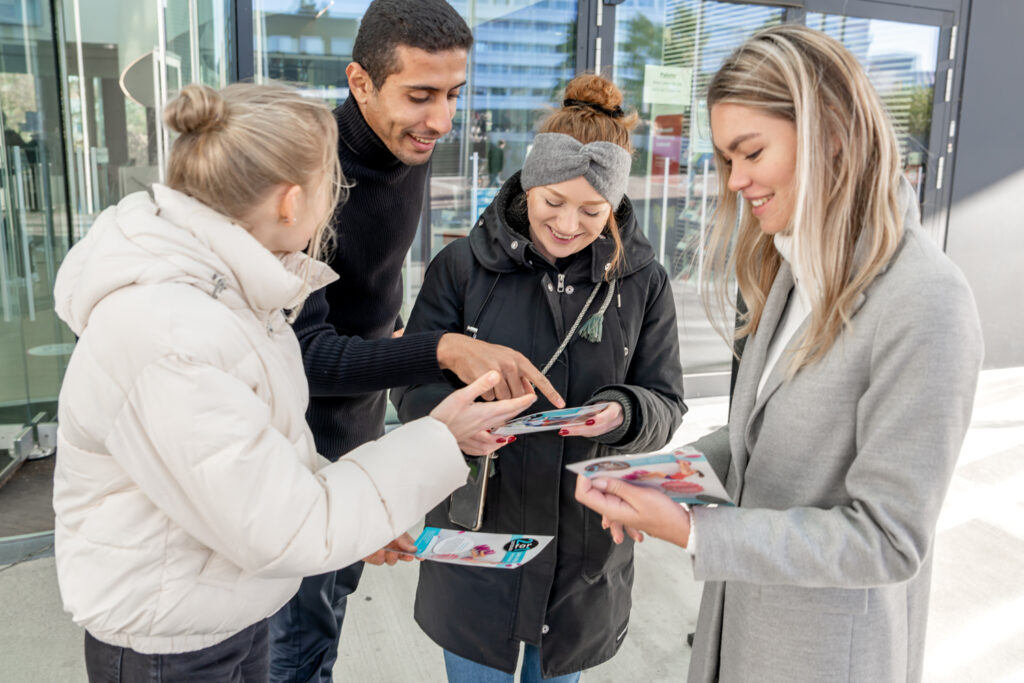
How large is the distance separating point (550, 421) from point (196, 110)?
2.65ft

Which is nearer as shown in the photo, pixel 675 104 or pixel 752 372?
pixel 752 372

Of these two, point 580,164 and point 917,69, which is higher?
point 917,69

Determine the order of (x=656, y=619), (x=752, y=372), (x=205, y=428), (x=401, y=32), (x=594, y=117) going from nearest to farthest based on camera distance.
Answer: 1. (x=205, y=428)
2. (x=752, y=372)
3. (x=594, y=117)
4. (x=401, y=32)
5. (x=656, y=619)

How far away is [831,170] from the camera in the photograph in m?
1.26

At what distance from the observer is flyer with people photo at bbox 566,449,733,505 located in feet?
4.24

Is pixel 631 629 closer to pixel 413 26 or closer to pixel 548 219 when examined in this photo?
pixel 548 219

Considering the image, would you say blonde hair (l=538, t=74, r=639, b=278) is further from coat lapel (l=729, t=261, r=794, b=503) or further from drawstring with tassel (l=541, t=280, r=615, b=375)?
coat lapel (l=729, t=261, r=794, b=503)

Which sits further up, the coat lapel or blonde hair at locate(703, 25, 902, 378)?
blonde hair at locate(703, 25, 902, 378)

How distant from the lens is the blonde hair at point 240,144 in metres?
1.28

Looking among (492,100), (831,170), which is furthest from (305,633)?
(492,100)

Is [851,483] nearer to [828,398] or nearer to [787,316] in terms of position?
[828,398]

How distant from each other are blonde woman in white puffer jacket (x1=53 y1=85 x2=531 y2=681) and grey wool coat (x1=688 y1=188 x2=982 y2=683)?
539 millimetres

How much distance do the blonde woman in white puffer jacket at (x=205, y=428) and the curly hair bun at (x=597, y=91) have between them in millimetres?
826

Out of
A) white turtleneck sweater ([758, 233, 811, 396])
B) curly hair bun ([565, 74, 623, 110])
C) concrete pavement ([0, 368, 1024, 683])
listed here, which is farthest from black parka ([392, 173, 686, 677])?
concrete pavement ([0, 368, 1024, 683])
